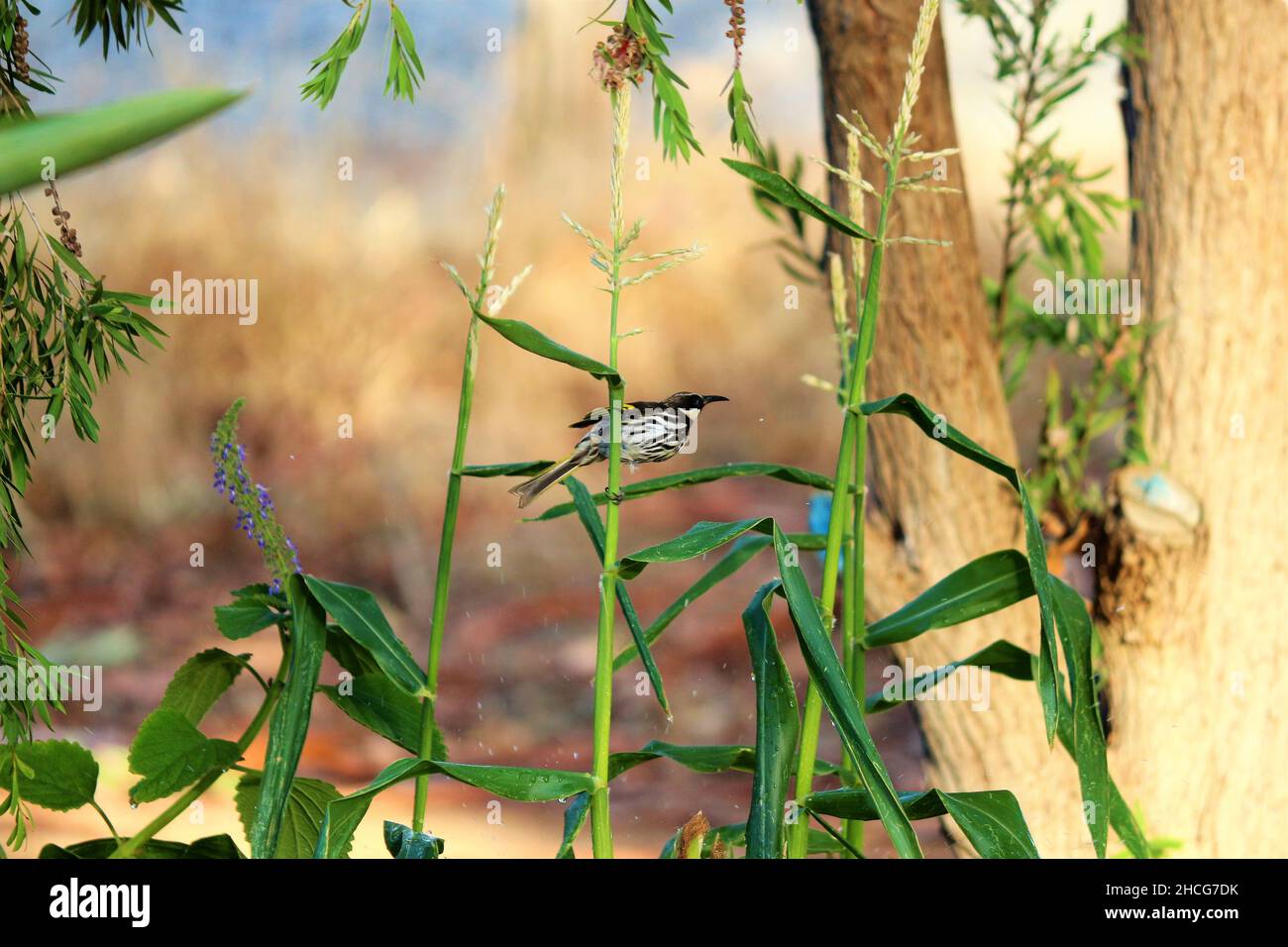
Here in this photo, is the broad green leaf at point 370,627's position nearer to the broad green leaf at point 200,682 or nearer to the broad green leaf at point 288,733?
the broad green leaf at point 288,733

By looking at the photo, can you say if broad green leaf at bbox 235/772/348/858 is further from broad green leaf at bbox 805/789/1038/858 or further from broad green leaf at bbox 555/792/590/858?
broad green leaf at bbox 805/789/1038/858

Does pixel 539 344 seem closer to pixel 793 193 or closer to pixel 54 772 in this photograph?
pixel 793 193

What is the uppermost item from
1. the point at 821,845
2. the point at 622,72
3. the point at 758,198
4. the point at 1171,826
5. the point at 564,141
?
the point at 564,141

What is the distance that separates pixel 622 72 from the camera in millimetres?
511

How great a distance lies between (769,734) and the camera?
1.54ft

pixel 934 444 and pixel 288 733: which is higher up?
pixel 934 444

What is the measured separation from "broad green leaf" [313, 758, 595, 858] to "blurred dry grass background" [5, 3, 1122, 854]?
2123 mm

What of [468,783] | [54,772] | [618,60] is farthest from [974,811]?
[54,772]

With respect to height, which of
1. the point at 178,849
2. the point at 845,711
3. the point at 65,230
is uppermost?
the point at 65,230

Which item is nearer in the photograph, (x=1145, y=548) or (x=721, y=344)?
(x=1145, y=548)

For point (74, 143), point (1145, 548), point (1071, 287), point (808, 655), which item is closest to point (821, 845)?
point (808, 655)

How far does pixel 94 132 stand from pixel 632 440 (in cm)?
47
